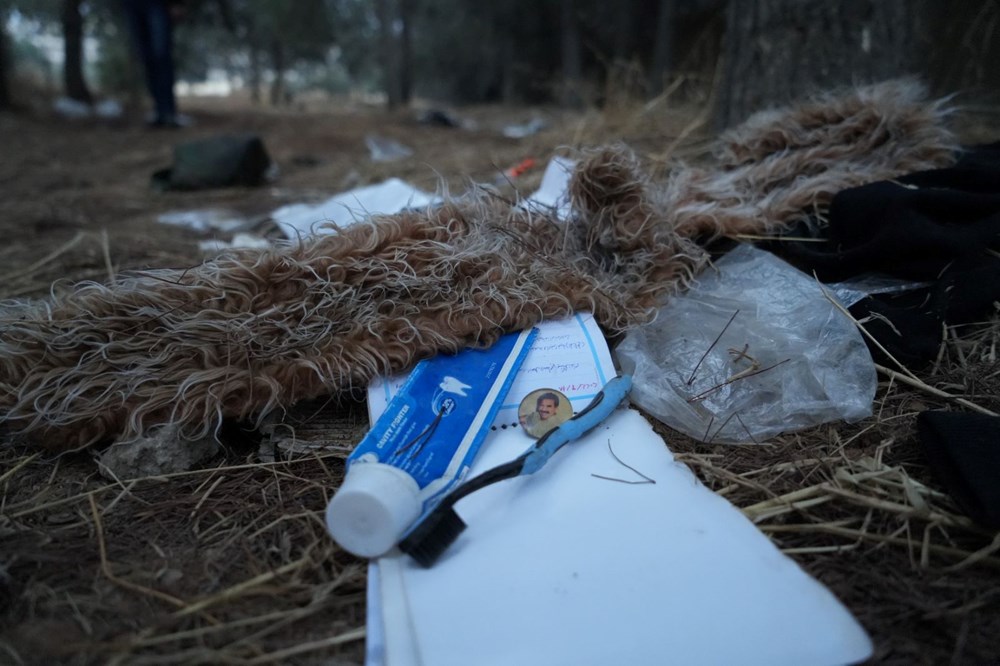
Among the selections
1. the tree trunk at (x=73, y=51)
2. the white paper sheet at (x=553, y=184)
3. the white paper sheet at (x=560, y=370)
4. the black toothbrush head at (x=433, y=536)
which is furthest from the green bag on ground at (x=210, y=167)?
the tree trunk at (x=73, y=51)

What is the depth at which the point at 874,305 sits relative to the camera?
4.40 ft

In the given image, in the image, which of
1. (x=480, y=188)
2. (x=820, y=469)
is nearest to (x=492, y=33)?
(x=480, y=188)

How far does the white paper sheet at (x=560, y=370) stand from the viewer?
1.18 m

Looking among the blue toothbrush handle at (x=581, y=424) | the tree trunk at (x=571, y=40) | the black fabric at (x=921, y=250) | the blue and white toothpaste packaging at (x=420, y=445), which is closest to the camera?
the blue and white toothpaste packaging at (x=420, y=445)

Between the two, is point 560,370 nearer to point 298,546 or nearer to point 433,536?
point 433,536

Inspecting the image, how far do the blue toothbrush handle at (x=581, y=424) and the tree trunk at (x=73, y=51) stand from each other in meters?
9.77

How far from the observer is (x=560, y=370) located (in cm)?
125

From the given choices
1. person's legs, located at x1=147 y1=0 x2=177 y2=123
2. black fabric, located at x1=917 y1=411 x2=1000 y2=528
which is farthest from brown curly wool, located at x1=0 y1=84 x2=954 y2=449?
person's legs, located at x1=147 y1=0 x2=177 y2=123

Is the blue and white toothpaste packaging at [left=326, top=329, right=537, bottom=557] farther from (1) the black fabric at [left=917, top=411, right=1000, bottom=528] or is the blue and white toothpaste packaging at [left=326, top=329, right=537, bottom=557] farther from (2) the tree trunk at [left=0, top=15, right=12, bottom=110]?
(2) the tree trunk at [left=0, top=15, right=12, bottom=110]

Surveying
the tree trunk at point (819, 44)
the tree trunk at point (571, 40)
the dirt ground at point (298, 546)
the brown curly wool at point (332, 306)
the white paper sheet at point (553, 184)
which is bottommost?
the dirt ground at point (298, 546)

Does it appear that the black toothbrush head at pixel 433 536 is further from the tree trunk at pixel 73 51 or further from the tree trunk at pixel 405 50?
the tree trunk at pixel 405 50

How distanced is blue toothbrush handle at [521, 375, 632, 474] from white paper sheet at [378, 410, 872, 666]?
0.17 feet

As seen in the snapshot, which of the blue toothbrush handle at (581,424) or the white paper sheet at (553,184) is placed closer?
the blue toothbrush handle at (581,424)

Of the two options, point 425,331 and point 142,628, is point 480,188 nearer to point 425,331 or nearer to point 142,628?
point 425,331
